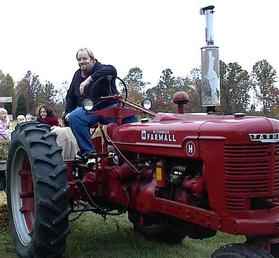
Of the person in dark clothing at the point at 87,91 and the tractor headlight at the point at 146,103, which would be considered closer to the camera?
the person in dark clothing at the point at 87,91

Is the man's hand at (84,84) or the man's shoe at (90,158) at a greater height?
the man's hand at (84,84)

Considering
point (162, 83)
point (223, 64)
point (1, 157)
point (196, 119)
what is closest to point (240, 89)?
point (223, 64)

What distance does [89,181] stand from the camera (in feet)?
16.7

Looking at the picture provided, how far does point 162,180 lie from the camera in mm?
4336

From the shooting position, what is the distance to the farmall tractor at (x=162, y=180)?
3.59 m

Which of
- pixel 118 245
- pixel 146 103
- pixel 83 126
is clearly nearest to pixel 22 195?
pixel 83 126

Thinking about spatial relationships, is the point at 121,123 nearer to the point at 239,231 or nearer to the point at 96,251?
the point at 96,251

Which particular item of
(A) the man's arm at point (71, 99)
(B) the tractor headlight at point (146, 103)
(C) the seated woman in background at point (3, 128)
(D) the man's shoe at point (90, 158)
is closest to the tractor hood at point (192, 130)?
(D) the man's shoe at point (90, 158)

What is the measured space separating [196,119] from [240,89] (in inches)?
1165

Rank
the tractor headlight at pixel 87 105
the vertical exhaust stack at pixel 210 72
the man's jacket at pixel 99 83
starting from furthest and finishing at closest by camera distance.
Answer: the vertical exhaust stack at pixel 210 72
the man's jacket at pixel 99 83
the tractor headlight at pixel 87 105

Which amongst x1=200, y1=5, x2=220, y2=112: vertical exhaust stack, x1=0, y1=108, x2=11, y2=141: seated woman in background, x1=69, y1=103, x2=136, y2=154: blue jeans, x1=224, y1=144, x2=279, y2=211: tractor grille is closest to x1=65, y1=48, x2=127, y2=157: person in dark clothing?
x1=69, y1=103, x2=136, y2=154: blue jeans

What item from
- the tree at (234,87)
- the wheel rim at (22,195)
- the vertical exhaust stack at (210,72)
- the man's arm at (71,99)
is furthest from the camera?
the tree at (234,87)

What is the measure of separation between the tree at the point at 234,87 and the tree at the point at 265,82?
4.20ft

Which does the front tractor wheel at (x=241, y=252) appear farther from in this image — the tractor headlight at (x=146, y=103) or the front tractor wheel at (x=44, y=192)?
the tractor headlight at (x=146, y=103)
